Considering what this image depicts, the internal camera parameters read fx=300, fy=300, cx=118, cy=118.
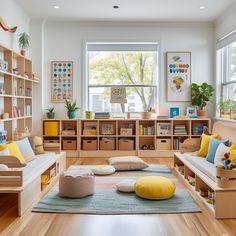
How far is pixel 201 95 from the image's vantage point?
605cm

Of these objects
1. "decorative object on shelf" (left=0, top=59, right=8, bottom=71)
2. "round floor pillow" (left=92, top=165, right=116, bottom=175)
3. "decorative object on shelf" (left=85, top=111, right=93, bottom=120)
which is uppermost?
"decorative object on shelf" (left=0, top=59, right=8, bottom=71)

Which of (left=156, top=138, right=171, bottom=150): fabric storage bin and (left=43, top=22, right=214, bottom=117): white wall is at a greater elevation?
(left=43, top=22, right=214, bottom=117): white wall

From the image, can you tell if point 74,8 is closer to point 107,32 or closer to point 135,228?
point 107,32

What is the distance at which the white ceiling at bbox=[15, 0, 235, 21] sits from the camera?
5133mm

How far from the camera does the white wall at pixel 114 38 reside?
20.6 feet

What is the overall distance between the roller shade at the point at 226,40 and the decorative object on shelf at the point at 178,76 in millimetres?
651

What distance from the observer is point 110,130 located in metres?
6.12

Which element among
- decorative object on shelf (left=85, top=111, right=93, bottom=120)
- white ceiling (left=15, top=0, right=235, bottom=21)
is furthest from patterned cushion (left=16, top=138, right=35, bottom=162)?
white ceiling (left=15, top=0, right=235, bottom=21)

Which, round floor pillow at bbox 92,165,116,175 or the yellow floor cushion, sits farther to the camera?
round floor pillow at bbox 92,165,116,175

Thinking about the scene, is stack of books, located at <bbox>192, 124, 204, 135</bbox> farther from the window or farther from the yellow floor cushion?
the yellow floor cushion

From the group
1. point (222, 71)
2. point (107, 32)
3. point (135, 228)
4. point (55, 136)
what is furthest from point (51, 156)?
point (222, 71)

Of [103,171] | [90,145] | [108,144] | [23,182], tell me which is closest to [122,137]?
[108,144]

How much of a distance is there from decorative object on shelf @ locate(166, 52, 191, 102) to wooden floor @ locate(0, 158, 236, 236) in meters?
3.71

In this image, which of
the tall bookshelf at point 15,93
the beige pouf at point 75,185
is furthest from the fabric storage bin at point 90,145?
the beige pouf at point 75,185
